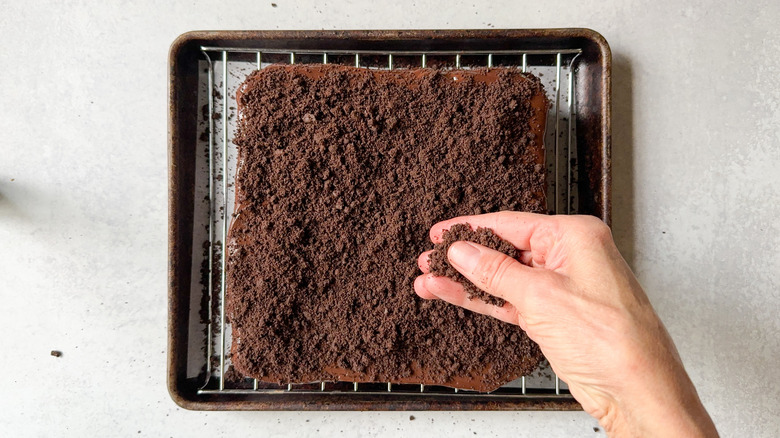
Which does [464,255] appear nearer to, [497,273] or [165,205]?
[497,273]

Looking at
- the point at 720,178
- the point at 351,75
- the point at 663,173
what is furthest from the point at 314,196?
the point at 720,178

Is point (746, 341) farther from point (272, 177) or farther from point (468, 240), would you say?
point (272, 177)

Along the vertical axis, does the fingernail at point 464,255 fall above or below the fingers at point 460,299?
above

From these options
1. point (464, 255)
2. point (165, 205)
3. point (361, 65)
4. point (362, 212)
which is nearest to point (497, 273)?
point (464, 255)

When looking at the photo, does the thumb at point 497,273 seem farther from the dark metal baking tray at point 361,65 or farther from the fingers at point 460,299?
the dark metal baking tray at point 361,65

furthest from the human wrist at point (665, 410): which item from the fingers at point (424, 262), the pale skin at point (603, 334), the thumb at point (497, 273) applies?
the fingers at point (424, 262)

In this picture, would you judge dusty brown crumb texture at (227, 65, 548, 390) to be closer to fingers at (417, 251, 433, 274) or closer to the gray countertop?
fingers at (417, 251, 433, 274)
